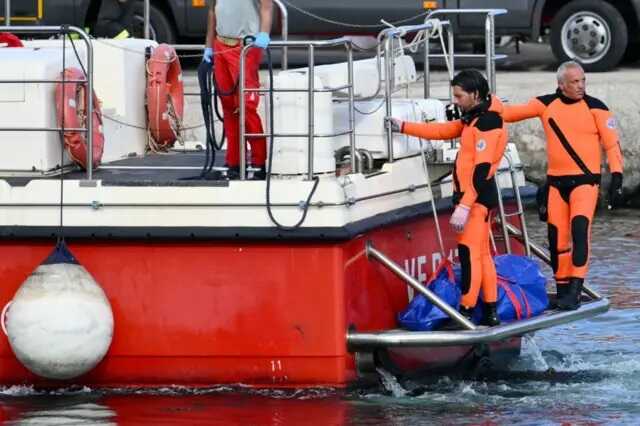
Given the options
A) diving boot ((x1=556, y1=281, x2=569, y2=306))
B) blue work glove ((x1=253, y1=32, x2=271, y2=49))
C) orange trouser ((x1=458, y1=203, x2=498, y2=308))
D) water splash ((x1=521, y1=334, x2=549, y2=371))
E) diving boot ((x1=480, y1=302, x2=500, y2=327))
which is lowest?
water splash ((x1=521, y1=334, x2=549, y2=371))

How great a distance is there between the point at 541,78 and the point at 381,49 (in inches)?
306

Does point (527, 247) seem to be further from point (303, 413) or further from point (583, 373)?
point (303, 413)

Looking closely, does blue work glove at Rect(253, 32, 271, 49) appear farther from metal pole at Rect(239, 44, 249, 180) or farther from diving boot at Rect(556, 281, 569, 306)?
diving boot at Rect(556, 281, 569, 306)

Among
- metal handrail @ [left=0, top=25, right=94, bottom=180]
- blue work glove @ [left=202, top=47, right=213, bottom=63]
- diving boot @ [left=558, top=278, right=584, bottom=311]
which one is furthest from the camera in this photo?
diving boot @ [left=558, top=278, right=584, bottom=311]

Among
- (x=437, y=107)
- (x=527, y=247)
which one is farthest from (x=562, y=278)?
(x=437, y=107)

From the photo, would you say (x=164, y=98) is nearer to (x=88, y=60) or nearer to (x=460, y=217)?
(x=88, y=60)

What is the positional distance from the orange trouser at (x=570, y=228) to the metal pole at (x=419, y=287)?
934 mm

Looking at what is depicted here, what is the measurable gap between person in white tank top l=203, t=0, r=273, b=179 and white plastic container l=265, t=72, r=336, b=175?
0.79ft

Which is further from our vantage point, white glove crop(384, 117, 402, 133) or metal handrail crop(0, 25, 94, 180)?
white glove crop(384, 117, 402, 133)

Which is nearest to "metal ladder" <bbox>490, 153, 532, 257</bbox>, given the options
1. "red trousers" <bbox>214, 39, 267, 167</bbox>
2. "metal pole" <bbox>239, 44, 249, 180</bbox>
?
"red trousers" <bbox>214, 39, 267, 167</bbox>

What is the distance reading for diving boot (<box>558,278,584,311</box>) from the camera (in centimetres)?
899

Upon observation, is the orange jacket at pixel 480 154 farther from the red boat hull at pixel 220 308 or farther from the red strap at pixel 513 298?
the red boat hull at pixel 220 308

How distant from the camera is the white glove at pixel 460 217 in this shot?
334 inches

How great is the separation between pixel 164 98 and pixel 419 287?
242 centimetres
